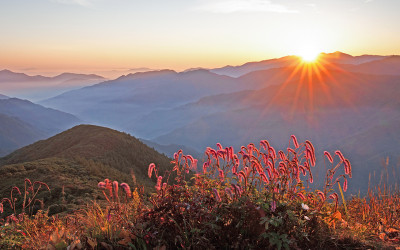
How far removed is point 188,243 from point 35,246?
194 cm

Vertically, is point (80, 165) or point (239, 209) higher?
point (239, 209)

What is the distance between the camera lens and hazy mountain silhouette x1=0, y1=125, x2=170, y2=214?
10382mm

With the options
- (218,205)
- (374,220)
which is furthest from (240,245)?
(374,220)

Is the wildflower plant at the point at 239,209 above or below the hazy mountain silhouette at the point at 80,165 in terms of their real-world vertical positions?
above

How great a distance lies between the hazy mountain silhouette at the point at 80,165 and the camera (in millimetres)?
10382

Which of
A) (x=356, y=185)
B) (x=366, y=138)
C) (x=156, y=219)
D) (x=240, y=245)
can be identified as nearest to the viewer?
(x=240, y=245)

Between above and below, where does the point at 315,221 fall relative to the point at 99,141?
above

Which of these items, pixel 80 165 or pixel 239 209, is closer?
pixel 239 209

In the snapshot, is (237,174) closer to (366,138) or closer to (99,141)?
(99,141)

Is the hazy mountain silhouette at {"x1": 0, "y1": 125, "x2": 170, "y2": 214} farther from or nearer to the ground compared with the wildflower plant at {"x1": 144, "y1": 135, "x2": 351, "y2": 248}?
nearer to the ground

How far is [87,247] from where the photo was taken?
3799mm

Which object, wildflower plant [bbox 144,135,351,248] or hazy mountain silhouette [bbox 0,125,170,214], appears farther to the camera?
hazy mountain silhouette [bbox 0,125,170,214]

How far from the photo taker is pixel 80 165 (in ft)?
53.2

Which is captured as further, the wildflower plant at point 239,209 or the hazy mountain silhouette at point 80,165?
the hazy mountain silhouette at point 80,165
